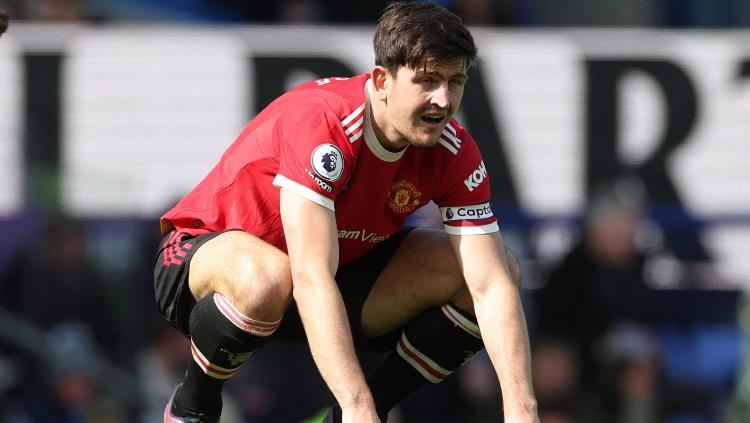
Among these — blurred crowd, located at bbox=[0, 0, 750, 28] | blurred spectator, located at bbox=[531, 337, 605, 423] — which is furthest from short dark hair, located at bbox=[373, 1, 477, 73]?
blurred crowd, located at bbox=[0, 0, 750, 28]

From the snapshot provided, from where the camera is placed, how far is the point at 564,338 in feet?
27.7

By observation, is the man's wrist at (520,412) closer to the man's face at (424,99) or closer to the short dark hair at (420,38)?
the man's face at (424,99)

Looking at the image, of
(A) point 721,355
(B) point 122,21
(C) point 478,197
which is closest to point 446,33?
(C) point 478,197

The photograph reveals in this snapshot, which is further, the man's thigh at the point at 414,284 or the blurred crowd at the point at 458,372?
the blurred crowd at the point at 458,372

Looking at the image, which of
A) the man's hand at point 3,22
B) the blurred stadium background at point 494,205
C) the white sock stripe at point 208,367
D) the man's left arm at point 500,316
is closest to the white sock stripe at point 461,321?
the man's left arm at point 500,316

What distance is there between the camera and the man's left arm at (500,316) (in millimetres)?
4539

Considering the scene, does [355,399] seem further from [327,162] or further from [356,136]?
[356,136]

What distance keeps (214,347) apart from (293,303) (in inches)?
13.6

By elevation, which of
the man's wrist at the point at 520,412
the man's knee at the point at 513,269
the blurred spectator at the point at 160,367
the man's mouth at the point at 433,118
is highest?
the man's mouth at the point at 433,118

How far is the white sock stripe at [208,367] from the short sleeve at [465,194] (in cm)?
94

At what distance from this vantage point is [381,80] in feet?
15.2

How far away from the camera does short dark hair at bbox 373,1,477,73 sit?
4457 mm

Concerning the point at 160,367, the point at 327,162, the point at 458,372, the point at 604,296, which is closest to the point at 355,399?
Result: the point at 327,162

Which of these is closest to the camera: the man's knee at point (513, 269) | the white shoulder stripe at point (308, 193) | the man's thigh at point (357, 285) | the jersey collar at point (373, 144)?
the white shoulder stripe at point (308, 193)
